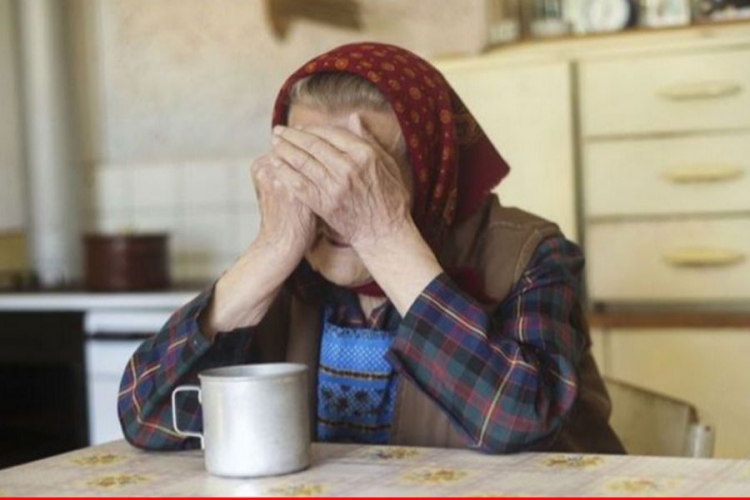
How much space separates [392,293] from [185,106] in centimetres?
232

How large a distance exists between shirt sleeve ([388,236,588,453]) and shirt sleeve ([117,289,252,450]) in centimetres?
24

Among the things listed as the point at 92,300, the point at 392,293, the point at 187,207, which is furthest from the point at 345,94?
the point at 187,207

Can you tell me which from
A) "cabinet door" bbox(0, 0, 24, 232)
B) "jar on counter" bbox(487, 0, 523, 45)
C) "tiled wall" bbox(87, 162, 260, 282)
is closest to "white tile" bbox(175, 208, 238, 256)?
"tiled wall" bbox(87, 162, 260, 282)

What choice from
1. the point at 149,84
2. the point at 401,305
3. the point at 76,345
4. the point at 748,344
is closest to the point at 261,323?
the point at 401,305

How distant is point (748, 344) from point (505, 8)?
104 cm

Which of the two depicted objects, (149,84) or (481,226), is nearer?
(481,226)

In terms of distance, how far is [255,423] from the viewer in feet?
3.54

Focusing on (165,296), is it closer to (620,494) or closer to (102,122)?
(102,122)

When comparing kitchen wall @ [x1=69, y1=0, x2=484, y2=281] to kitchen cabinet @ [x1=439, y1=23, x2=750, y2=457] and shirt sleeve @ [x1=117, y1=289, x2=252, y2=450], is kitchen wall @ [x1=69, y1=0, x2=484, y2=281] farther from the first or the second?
shirt sleeve @ [x1=117, y1=289, x2=252, y2=450]

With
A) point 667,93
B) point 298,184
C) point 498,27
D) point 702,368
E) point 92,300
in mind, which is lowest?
point 702,368

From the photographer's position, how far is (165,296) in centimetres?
293

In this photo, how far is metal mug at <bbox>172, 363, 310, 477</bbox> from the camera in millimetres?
1073

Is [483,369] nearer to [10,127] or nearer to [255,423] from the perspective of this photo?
[255,423]

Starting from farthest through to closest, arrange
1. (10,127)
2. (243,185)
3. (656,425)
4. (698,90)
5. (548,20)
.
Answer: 1. (10,127)
2. (243,185)
3. (548,20)
4. (698,90)
5. (656,425)
